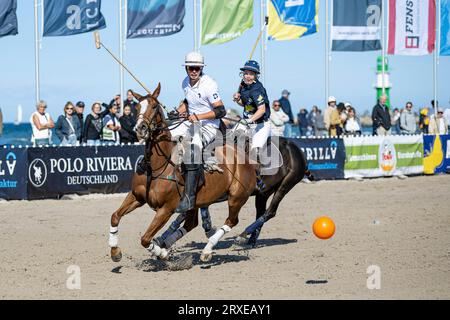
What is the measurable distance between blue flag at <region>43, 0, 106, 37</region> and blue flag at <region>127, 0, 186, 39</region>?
1.39m

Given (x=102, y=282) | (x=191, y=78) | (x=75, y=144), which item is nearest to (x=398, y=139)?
(x=75, y=144)

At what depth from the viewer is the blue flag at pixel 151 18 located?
22.7 metres

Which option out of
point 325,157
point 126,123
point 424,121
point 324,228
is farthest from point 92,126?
point 424,121

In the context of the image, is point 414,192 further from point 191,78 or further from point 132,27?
point 191,78

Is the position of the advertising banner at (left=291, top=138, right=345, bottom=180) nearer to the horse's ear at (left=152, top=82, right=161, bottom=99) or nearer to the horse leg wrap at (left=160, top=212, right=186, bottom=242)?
the horse leg wrap at (left=160, top=212, right=186, bottom=242)

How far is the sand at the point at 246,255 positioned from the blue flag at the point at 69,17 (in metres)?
4.89

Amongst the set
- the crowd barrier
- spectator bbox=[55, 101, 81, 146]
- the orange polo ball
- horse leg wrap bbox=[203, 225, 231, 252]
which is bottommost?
horse leg wrap bbox=[203, 225, 231, 252]

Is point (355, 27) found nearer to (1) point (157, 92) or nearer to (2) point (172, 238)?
(2) point (172, 238)

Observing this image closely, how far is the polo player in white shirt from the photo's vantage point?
35.4ft

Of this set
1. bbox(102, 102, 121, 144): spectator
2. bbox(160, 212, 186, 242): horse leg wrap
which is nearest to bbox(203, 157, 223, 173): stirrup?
bbox(160, 212, 186, 242): horse leg wrap

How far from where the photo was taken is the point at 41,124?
20.2 m

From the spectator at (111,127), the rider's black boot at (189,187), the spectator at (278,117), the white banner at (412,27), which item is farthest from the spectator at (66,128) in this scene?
the white banner at (412,27)

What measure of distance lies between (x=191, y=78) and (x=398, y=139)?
16.7m

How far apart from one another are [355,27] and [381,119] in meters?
3.22
